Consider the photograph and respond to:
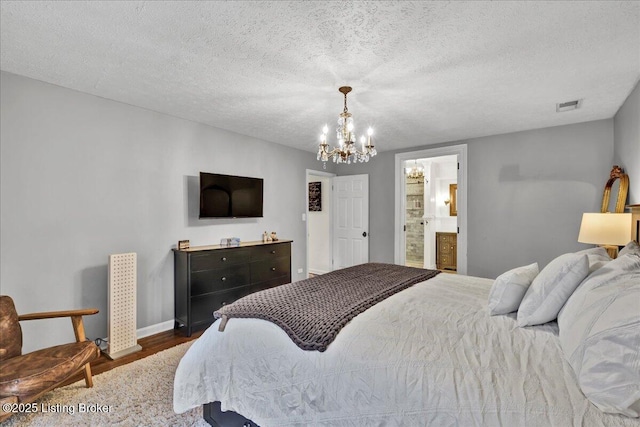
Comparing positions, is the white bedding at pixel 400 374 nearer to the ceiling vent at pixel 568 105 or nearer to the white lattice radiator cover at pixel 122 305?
the white lattice radiator cover at pixel 122 305

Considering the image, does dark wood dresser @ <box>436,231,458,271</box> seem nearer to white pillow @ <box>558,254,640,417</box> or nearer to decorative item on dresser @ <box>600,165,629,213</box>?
decorative item on dresser @ <box>600,165,629,213</box>

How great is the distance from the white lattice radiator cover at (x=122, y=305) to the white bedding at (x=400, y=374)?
4.95ft

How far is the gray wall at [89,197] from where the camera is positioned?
8.08 feet

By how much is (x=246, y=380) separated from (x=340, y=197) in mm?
4482

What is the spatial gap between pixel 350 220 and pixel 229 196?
2.54 metres

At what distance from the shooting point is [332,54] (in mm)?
2082

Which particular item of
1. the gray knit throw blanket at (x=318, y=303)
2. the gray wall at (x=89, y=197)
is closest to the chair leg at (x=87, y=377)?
the gray wall at (x=89, y=197)

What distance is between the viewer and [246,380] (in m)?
1.58

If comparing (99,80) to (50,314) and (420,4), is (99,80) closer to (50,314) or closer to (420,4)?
(50,314)

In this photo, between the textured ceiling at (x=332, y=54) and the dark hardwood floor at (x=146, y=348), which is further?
the dark hardwood floor at (x=146, y=348)

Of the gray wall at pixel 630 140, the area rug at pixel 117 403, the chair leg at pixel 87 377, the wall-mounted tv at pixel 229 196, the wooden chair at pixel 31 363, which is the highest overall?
the gray wall at pixel 630 140

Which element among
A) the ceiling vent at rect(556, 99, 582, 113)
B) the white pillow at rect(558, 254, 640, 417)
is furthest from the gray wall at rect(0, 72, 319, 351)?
the ceiling vent at rect(556, 99, 582, 113)

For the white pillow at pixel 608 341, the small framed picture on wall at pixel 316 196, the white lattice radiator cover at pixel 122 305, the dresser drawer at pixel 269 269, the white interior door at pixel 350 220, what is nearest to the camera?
the white pillow at pixel 608 341

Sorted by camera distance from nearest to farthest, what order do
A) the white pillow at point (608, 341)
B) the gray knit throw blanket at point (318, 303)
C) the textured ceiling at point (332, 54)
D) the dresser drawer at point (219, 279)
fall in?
the white pillow at point (608, 341) < the gray knit throw blanket at point (318, 303) < the textured ceiling at point (332, 54) < the dresser drawer at point (219, 279)
